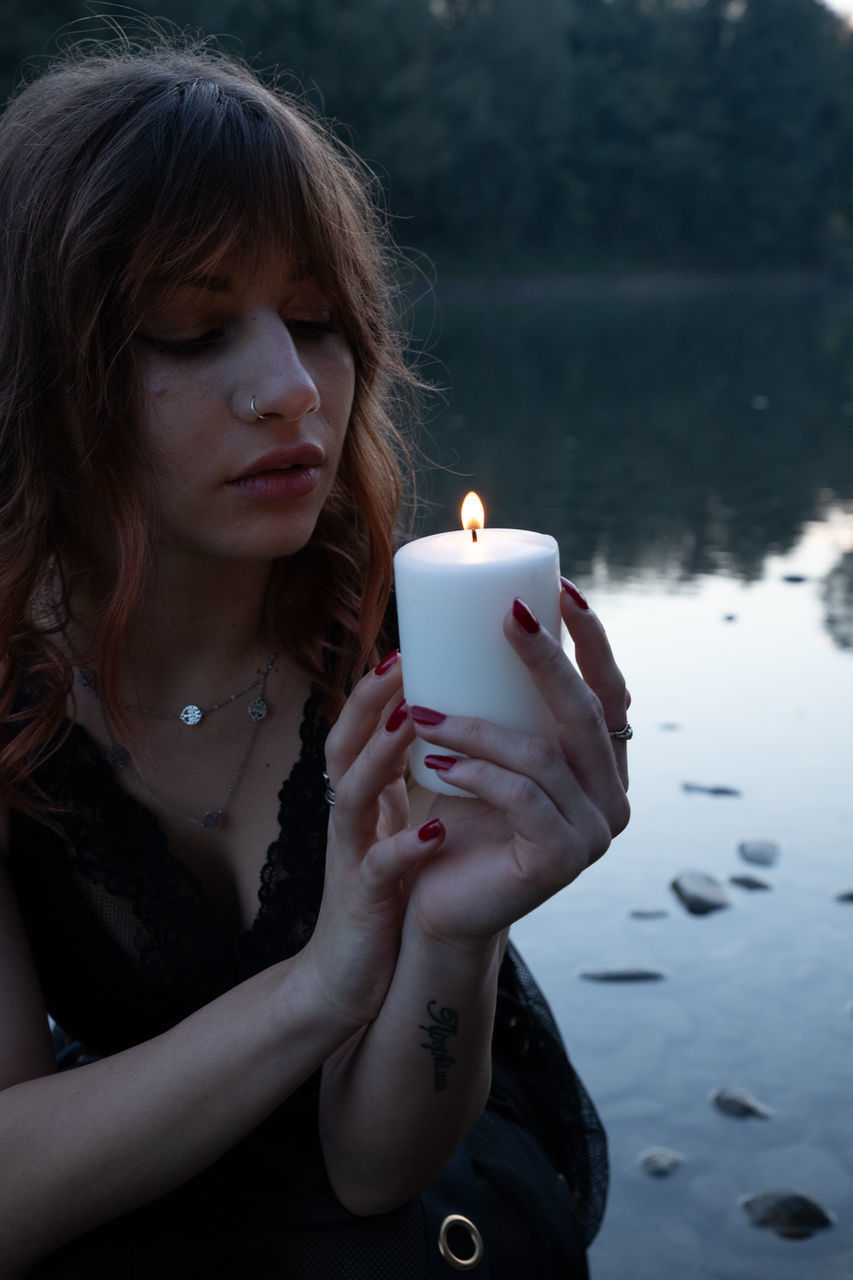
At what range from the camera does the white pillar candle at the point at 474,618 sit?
1.14 meters

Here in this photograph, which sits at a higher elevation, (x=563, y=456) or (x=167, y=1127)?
(x=167, y=1127)

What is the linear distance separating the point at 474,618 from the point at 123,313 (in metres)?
0.78

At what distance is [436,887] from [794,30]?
57.6m

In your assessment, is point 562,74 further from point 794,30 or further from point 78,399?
point 78,399

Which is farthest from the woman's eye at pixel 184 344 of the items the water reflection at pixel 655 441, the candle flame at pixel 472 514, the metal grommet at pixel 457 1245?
the water reflection at pixel 655 441

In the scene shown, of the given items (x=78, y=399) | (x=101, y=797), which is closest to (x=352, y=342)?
(x=78, y=399)

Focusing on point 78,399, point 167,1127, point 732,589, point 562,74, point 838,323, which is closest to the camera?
point 167,1127

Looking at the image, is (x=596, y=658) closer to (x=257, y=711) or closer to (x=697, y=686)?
(x=257, y=711)

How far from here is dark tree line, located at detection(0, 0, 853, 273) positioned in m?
34.3

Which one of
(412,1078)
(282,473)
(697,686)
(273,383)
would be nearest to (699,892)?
(697,686)

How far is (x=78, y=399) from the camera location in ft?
5.67

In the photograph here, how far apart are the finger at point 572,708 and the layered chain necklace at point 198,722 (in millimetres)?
889

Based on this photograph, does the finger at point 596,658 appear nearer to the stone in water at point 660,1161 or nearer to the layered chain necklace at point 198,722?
the layered chain necklace at point 198,722

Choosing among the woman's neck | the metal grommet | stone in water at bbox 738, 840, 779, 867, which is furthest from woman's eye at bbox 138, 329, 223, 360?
stone in water at bbox 738, 840, 779, 867
